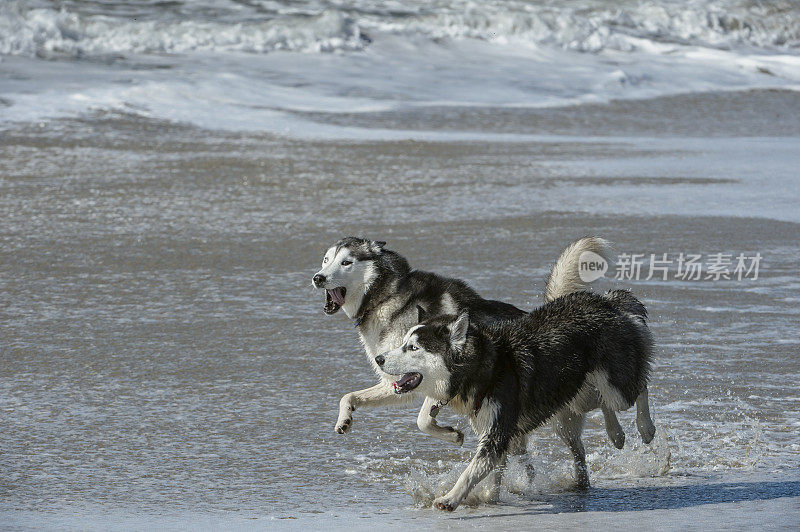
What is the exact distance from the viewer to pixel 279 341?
669 centimetres

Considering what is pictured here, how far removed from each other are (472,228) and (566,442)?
479cm

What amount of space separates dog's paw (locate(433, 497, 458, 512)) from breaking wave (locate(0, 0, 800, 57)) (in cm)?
1640

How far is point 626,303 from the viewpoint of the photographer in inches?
196

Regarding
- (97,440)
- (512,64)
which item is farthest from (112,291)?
(512,64)

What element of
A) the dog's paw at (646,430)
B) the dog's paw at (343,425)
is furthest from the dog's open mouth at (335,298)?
the dog's paw at (646,430)

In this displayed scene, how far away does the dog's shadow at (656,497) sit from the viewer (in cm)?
434

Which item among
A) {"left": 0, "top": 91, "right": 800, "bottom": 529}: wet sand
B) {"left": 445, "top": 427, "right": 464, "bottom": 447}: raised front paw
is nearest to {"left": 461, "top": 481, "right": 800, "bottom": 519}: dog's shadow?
{"left": 0, "top": 91, "right": 800, "bottom": 529}: wet sand

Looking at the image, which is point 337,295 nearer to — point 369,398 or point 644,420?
Result: point 369,398

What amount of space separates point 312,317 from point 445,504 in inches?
122

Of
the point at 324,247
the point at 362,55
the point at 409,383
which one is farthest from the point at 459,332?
the point at 362,55

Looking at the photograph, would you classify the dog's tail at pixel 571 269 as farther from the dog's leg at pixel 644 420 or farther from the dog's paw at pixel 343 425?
the dog's paw at pixel 343 425

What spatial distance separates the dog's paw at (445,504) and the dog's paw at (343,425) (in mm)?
809

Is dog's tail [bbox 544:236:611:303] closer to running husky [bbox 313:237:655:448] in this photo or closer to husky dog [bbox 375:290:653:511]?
running husky [bbox 313:237:655:448]

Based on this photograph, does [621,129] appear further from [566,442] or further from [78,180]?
[566,442]
